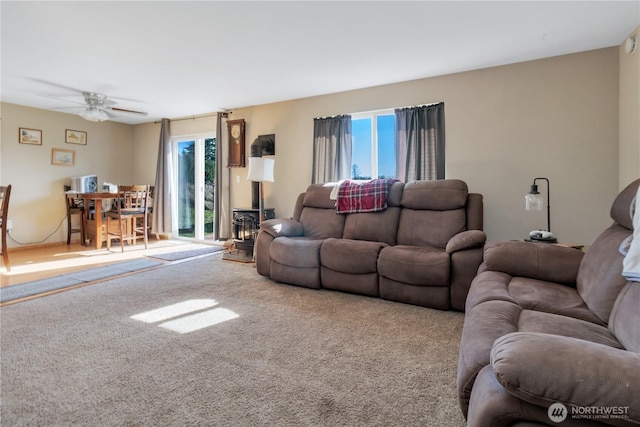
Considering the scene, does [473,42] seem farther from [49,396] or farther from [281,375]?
→ [49,396]

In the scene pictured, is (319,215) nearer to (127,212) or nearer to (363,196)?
(363,196)

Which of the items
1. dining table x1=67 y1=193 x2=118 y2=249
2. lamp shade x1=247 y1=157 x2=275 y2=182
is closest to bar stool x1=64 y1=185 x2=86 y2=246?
dining table x1=67 y1=193 x2=118 y2=249

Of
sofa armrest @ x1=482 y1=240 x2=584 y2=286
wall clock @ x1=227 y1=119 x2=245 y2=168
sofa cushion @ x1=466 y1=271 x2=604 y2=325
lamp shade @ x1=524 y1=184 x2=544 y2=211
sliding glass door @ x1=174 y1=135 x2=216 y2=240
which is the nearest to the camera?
sofa cushion @ x1=466 y1=271 x2=604 y2=325

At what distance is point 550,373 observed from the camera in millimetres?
789

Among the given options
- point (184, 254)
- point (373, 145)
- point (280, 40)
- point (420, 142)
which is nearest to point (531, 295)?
point (420, 142)

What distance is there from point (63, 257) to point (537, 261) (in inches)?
227

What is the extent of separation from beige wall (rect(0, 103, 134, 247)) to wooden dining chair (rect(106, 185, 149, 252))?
113 cm

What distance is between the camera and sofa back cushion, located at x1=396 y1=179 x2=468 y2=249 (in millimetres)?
3191

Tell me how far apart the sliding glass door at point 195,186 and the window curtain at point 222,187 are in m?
0.35

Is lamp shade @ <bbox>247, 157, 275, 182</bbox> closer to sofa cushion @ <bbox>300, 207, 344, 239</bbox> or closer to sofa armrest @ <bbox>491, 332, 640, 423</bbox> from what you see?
sofa cushion @ <bbox>300, 207, 344, 239</bbox>

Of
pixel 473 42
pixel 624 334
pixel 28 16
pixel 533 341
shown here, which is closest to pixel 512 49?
pixel 473 42

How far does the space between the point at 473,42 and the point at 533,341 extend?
9.72 feet

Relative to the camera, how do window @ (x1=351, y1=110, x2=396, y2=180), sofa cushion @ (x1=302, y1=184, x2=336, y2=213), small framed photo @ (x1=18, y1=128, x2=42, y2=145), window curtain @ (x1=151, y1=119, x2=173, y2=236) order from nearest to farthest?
sofa cushion @ (x1=302, y1=184, x2=336, y2=213)
window @ (x1=351, y1=110, x2=396, y2=180)
small framed photo @ (x1=18, y1=128, x2=42, y2=145)
window curtain @ (x1=151, y1=119, x2=173, y2=236)

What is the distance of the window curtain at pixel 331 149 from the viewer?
175 inches
